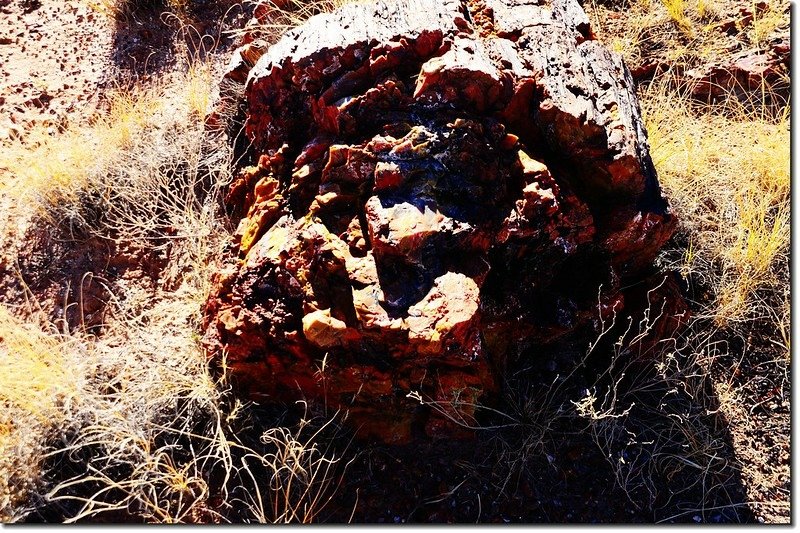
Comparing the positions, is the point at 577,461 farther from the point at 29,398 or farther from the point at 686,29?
the point at 686,29

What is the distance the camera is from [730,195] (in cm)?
290

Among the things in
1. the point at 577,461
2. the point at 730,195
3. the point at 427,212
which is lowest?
the point at 577,461

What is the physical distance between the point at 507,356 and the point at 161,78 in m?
2.52

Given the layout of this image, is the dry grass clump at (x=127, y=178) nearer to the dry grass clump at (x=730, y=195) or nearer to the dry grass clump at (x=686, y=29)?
the dry grass clump at (x=730, y=195)

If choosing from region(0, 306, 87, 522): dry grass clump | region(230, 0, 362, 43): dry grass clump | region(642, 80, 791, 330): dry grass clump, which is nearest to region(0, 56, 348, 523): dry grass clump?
region(0, 306, 87, 522): dry grass clump

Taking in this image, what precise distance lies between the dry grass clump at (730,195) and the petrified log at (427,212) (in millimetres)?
477

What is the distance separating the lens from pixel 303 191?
234cm

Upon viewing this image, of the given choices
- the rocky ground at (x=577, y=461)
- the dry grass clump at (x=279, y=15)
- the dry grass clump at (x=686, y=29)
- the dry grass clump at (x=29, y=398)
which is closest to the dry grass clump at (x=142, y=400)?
the dry grass clump at (x=29, y=398)

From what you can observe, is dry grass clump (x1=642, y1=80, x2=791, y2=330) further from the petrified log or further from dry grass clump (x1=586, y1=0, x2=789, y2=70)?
the petrified log

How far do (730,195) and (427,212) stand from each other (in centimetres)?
164

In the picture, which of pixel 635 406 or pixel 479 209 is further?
pixel 635 406

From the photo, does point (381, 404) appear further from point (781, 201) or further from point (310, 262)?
point (781, 201)

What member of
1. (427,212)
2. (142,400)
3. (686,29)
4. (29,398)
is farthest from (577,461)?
(686,29)

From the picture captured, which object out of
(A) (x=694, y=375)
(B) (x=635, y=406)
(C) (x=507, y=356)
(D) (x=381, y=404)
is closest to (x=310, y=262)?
(D) (x=381, y=404)
